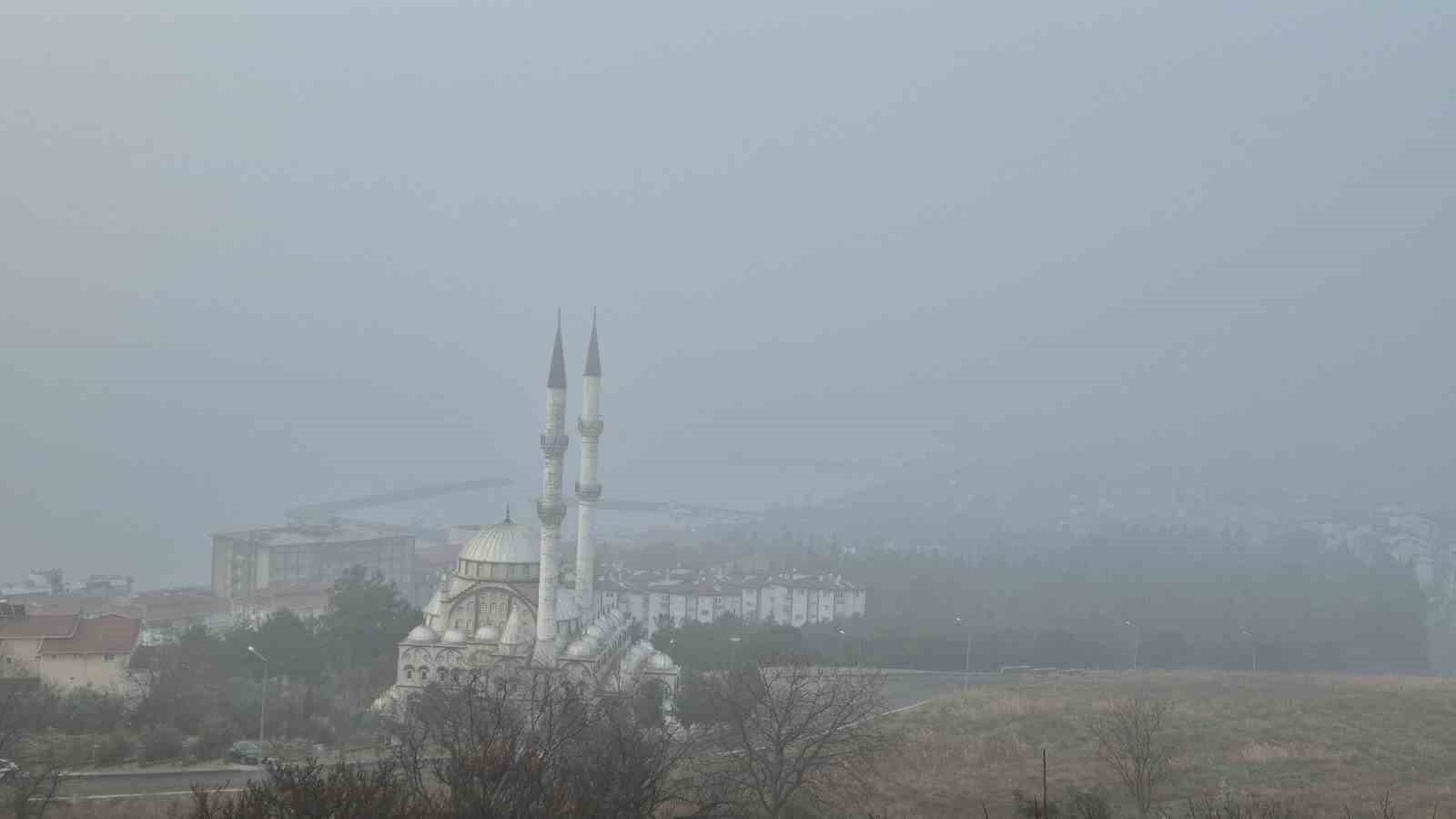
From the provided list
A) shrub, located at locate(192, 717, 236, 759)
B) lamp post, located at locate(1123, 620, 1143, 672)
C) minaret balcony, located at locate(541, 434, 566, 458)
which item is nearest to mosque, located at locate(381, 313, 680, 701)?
minaret balcony, located at locate(541, 434, 566, 458)

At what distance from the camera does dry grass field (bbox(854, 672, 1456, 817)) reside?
1645 cm

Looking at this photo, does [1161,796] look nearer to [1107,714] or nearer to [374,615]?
[1107,714]

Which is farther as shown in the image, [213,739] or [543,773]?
[213,739]

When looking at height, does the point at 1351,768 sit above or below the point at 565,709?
below

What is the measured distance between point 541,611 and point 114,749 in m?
10.5

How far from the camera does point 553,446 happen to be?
108 ft

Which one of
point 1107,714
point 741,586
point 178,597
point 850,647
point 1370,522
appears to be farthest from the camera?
point 1370,522

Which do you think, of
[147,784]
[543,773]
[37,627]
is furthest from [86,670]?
[543,773]

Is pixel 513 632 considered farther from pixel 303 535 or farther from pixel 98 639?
pixel 303 535

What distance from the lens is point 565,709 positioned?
14.3 metres

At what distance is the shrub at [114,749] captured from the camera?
846 inches

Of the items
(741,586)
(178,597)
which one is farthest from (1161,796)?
(178,597)

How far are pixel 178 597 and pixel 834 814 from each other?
1391 inches

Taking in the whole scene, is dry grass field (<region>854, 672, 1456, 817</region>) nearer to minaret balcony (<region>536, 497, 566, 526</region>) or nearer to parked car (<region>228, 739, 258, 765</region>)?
minaret balcony (<region>536, 497, 566, 526</region>)
